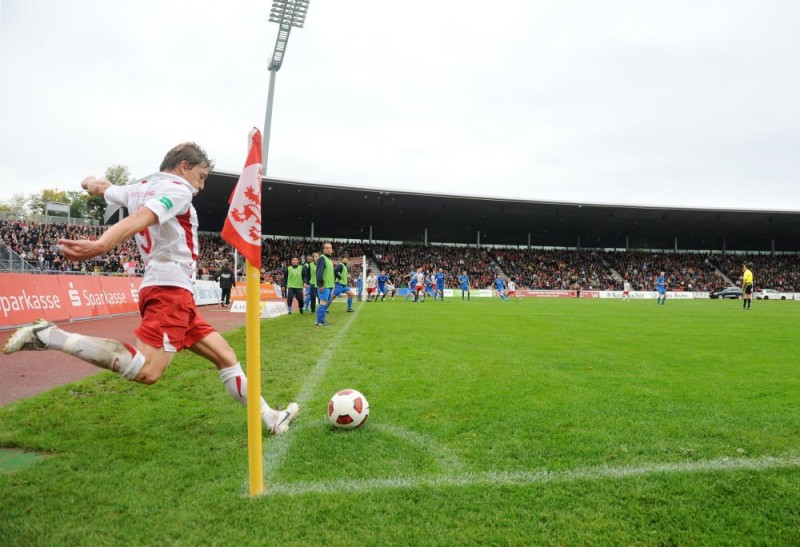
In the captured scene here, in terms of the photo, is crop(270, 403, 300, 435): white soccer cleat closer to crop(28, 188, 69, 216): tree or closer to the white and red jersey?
the white and red jersey

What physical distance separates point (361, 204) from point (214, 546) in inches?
1545

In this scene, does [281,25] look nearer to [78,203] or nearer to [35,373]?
[35,373]

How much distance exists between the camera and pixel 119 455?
3.32 metres

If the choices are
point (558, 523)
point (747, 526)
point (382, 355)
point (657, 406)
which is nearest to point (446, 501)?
point (558, 523)

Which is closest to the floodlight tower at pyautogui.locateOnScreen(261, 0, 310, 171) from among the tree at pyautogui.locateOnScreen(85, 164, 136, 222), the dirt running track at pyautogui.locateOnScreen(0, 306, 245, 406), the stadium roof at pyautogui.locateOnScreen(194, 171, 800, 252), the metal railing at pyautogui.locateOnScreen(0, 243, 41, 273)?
→ the stadium roof at pyautogui.locateOnScreen(194, 171, 800, 252)

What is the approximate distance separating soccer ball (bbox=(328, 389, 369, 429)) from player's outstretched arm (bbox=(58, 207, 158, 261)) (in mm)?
2004

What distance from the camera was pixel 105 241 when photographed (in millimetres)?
2488

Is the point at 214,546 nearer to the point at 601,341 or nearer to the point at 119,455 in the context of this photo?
the point at 119,455

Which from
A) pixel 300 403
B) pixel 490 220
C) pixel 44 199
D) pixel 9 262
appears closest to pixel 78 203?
pixel 44 199

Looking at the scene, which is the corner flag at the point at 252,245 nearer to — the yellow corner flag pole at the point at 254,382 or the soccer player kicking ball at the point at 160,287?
the yellow corner flag pole at the point at 254,382

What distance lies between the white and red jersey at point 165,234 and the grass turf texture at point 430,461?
1215 mm

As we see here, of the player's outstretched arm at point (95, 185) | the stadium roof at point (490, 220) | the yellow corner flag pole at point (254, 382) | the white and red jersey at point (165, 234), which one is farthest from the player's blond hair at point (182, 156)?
the stadium roof at point (490, 220)

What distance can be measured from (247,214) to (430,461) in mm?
1930

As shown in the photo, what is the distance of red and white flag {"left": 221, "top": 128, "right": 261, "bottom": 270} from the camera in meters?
2.58
